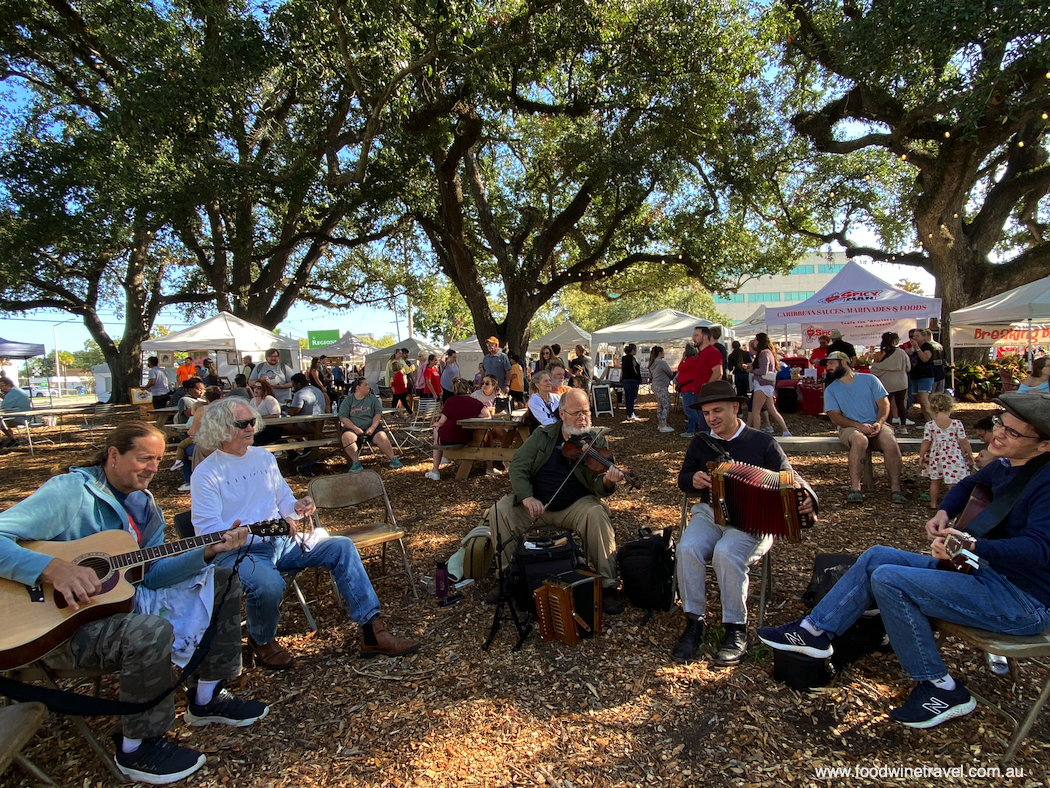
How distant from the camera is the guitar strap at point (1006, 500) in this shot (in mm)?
2643

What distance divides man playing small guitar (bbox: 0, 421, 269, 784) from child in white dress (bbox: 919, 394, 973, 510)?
226 inches

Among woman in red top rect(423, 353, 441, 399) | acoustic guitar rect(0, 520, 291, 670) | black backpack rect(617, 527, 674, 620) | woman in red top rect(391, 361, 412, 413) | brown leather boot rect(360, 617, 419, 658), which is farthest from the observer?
woman in red top rect(391, 361, 412, 413)

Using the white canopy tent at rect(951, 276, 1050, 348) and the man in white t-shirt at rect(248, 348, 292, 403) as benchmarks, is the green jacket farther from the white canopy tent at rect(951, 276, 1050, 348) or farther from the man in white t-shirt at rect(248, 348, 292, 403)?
the white canopy tent at rect(951, 276, 1050, 348)

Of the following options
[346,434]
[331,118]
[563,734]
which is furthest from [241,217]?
[563,734]

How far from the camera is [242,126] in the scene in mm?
10258

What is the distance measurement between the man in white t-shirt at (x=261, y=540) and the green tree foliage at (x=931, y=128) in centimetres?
1019

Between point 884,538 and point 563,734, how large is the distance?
3.64 m

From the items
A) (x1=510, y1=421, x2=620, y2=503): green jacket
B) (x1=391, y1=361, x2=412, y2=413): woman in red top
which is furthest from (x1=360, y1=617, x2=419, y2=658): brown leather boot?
(x1=391, y1=361, x2=412, y2=413): woman in red top

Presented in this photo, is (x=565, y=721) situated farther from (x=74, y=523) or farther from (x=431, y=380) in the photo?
(x=431, y=380)

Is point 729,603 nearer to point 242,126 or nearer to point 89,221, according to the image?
point 242,126

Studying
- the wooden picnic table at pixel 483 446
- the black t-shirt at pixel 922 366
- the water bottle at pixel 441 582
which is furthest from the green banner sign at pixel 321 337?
the water bottle at pixel 441 582

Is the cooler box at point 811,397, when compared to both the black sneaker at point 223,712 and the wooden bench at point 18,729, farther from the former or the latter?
the wooden bench at point 18,729

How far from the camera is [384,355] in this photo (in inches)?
1051

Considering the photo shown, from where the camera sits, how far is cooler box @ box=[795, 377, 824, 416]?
1238cm
